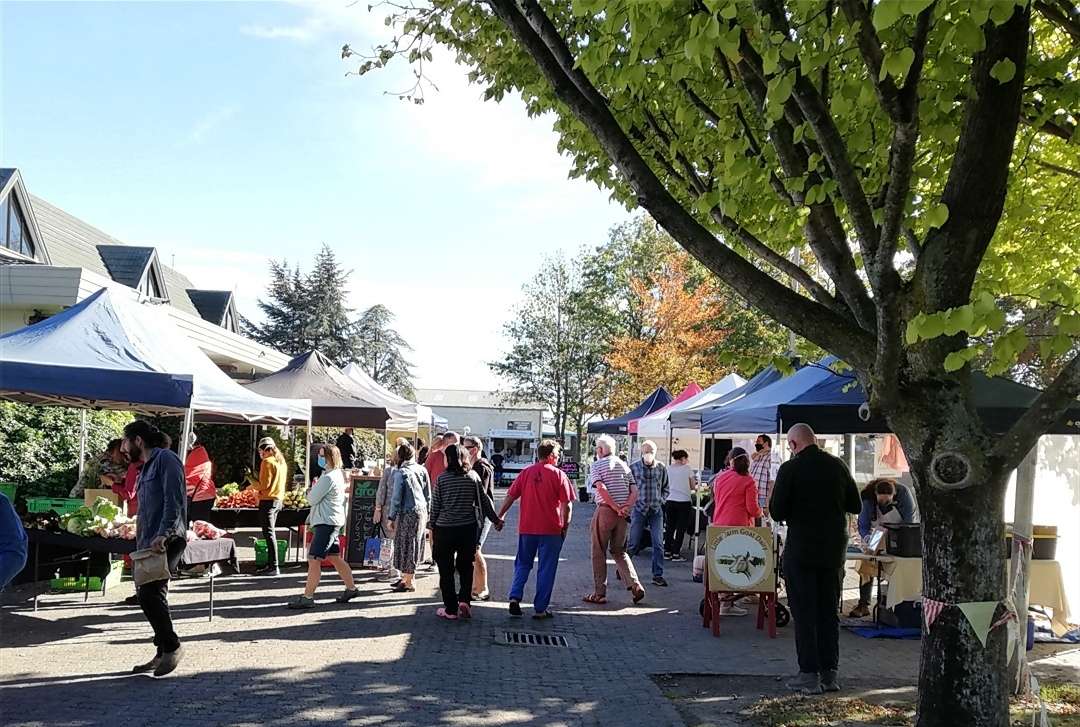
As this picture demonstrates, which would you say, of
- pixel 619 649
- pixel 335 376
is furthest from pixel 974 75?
pixel 335 376

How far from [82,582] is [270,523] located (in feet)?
7.72

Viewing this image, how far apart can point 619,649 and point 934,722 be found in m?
3.52

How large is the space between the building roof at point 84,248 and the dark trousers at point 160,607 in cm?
2200

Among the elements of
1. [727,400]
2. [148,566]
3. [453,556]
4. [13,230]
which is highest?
[13,230]

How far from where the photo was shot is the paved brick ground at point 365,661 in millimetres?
5594

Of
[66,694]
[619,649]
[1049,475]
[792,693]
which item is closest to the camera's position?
[66,694]

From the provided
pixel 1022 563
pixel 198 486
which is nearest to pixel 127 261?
pixel 198 486

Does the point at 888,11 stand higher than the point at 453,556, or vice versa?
the point at 888,11

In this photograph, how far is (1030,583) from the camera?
8883mm

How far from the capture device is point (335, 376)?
17.3m

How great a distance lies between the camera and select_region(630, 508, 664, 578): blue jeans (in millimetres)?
11914

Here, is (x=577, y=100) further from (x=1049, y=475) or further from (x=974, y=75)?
(x=1049, y=475)

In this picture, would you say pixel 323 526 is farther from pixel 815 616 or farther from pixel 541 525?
pixel 815 616

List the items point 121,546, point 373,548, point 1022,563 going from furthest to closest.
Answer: point 373,548, point 121,546, point 1022,563
